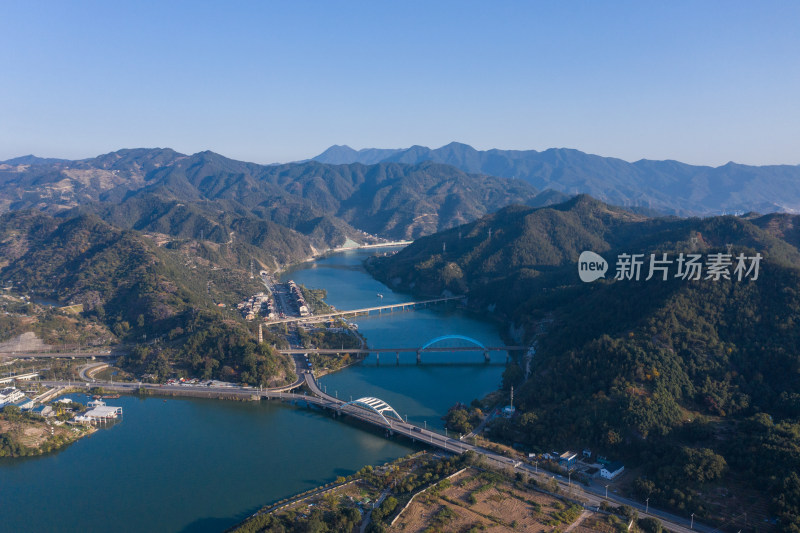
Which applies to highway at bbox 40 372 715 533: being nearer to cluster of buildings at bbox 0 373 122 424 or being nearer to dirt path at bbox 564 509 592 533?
dirt path at bbox 564 509 592 533

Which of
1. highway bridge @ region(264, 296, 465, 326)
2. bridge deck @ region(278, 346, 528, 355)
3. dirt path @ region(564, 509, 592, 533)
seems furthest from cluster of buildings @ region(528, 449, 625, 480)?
highway bridge @ region(264, 296, 465, 326)

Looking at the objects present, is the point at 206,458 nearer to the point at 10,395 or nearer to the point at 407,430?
the point at 407,430

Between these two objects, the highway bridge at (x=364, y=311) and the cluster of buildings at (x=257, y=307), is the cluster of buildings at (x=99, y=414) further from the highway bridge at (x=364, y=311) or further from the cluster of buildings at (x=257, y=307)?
the cluster of buildings at (x=257, y=307)

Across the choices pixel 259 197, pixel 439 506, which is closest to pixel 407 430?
pixel 439 506

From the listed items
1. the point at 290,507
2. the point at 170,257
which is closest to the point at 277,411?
the point at 290,507

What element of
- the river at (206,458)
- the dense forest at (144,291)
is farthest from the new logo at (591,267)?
the dense forest at (144,291)

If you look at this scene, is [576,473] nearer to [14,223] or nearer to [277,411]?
[277,411]
